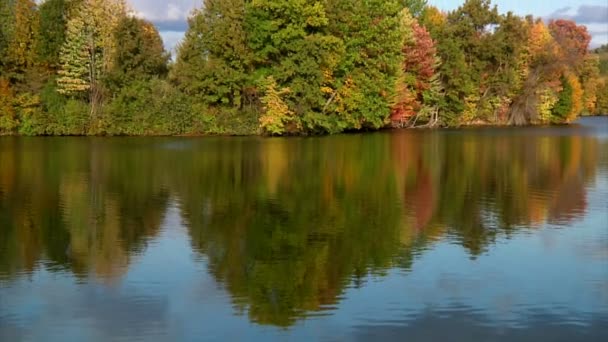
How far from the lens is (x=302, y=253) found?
11805 millimetres

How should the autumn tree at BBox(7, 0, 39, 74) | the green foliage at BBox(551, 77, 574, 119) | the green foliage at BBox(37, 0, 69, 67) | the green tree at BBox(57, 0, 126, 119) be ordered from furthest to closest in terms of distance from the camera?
the green foliage at BBox(551, 77, 574, 119)
the green foliage at BBox(37, 0, 69, 67)
the autumn tree at BBox(7, 0, 39, 74)
the green tree at BBox(57, 0, 126, 119)

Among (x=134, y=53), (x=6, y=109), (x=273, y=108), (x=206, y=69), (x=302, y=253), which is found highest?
(x=134, y=53)

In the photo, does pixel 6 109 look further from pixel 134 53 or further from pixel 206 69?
pixel 206 69

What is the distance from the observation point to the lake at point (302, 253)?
27.5 feet

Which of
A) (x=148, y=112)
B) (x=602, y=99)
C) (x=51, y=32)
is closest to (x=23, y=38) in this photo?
(x=51, y=32)

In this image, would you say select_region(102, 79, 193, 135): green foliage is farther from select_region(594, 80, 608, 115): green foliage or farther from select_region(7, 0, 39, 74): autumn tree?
select_region(594, 80, 608, 115): green foliage

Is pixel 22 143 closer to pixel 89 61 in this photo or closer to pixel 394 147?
pixel 89 61

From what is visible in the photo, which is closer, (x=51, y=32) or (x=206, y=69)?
(x=206, y=69)

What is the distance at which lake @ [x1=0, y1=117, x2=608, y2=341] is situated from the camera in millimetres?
8383

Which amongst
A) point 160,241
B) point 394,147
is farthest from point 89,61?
point 160,241

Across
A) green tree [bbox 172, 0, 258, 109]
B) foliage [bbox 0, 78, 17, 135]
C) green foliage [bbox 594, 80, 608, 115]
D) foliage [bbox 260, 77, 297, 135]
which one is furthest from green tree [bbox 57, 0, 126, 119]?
green foliage [bbox 594, 80, 608, 115]

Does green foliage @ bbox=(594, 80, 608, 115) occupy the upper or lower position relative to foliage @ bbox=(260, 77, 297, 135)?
upper

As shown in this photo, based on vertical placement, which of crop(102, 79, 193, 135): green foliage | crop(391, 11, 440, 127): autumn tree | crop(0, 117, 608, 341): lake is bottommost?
crop(0, 117, 608, 341): lake

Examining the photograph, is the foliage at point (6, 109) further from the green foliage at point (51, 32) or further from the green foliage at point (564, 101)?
the green foliage at point (564, 101)
